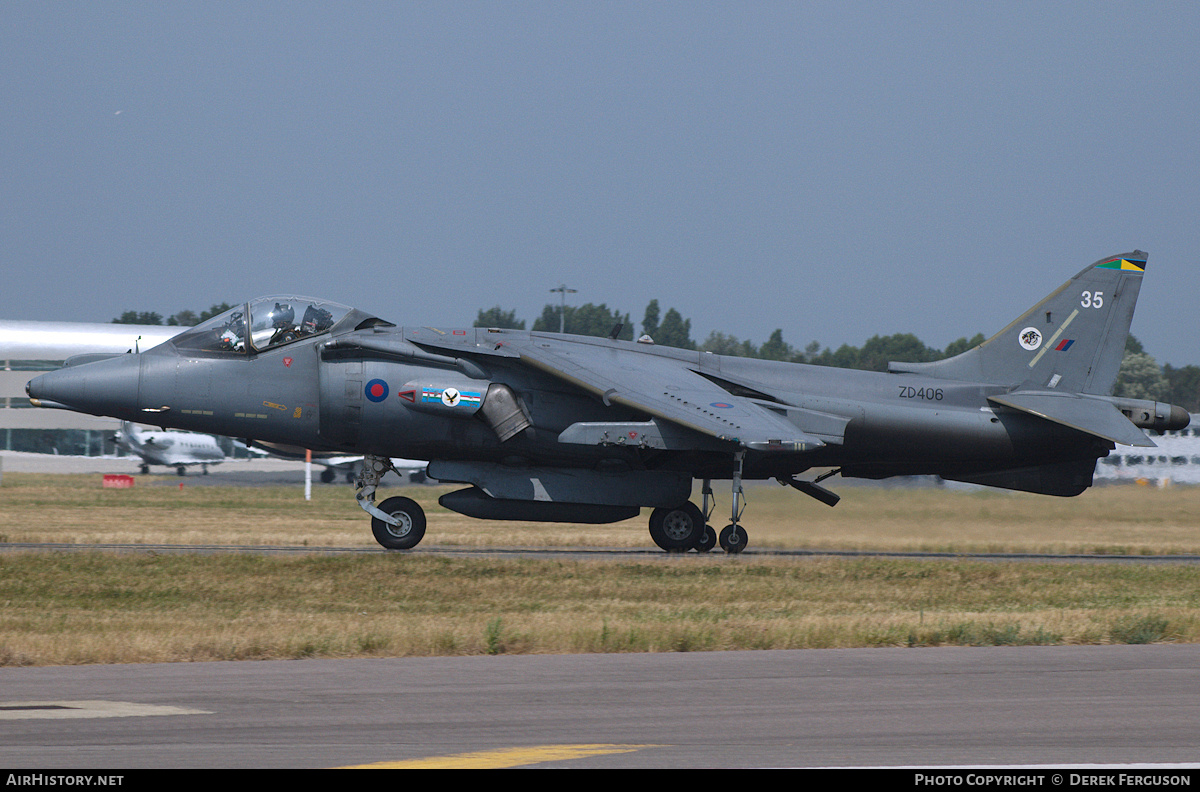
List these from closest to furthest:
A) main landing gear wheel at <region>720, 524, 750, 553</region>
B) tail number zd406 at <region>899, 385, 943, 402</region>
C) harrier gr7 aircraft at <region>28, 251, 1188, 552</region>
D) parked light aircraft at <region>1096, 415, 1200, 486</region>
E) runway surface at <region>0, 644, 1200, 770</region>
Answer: runway surface at <region>0, 644, 1200, 770</region>
harrier gr7 aircraft at <region>28, 251, 1188, 552</region>
main landing gear wheel at <region>720, 524, 750, 553</region>
tail number zd406 at <region>899, 385, 943, 402</region>
parked light aircraft at <region>1096, 415, 1200, 486</region>

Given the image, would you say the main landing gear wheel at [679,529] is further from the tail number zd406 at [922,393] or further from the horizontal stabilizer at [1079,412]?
the horizontal stabilizer at [1079,412]

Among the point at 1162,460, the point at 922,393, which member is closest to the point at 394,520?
the point at 922,393

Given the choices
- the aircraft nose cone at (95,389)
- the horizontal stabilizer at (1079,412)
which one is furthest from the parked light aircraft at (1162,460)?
the aircraft nose cone at (95,389)

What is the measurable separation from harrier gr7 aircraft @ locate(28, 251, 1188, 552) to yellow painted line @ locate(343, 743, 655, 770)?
11.0 m

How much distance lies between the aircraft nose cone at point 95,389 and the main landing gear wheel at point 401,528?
409cm

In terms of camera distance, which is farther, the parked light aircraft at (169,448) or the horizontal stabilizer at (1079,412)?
the parked light aircraft at (169,448)

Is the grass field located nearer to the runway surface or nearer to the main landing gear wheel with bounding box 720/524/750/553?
the main landing gear wheel with bounding box 720/524/750/553

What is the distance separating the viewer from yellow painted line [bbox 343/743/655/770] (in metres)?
5.66

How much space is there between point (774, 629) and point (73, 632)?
19.3 feet

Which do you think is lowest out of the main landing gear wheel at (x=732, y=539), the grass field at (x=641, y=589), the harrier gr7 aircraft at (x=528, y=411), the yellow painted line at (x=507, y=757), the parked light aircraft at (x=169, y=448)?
the grass field at (x=641, y=589)

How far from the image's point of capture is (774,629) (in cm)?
1049

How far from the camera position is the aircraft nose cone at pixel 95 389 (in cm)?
1812

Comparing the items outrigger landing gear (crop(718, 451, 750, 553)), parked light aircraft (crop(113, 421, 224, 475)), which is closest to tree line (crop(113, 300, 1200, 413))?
parked light aircraft (crop(113, 421, 224, 475))
